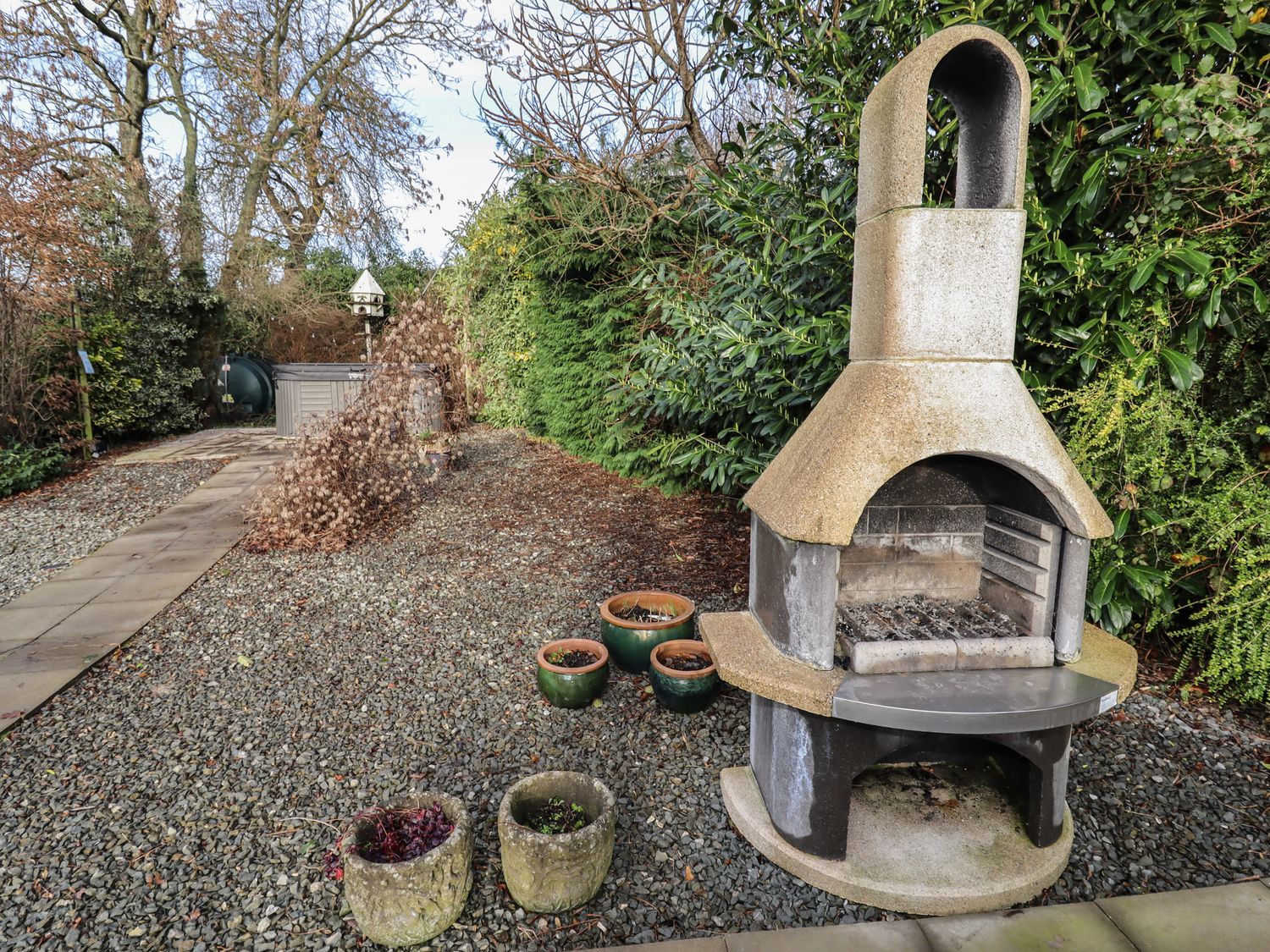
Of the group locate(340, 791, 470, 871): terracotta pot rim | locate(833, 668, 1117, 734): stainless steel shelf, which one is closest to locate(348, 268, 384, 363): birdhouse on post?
locate(340, 791, 470, 871): terracotta pot rim

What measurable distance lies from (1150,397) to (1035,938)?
2.30 m

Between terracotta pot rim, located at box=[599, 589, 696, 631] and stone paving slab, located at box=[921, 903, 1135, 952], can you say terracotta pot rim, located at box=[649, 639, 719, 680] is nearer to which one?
terracotta pot rim, located at box=[599, 589, 696, 631]

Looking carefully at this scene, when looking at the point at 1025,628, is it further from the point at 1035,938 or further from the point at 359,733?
the point at 359,733

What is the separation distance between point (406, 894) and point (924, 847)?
163cm

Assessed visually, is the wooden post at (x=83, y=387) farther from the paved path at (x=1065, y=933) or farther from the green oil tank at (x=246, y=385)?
the paved path at (x=1065, y=933)

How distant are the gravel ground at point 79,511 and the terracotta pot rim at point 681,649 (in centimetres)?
456

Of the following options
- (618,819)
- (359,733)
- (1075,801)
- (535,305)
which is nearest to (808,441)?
(618,819)

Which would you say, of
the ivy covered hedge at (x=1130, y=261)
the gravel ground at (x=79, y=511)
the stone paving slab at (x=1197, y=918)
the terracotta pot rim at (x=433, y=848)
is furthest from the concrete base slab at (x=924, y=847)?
the gravel ground at (x=79, y=511)

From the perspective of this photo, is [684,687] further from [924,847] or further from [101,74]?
[101,74]

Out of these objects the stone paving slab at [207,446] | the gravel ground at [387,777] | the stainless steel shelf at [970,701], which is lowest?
the gravel ground at [387,777]

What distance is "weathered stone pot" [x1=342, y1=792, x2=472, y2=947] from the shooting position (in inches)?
71.2

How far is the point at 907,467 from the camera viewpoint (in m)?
2.10

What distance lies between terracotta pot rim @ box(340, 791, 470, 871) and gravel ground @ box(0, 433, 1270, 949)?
24cm

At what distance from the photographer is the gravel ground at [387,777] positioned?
199 centimetres
